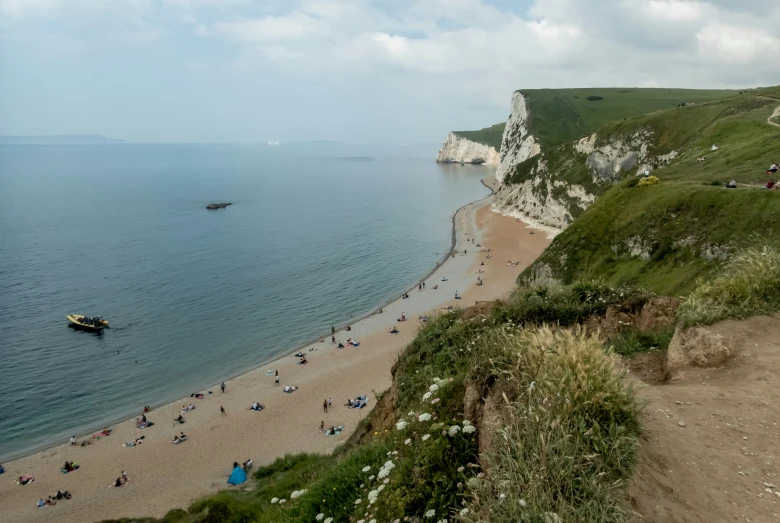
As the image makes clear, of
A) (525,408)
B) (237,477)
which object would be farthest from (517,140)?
(525,408)

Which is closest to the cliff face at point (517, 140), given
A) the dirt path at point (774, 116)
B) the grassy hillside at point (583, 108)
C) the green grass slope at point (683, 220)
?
the grassy hillside at point (583, 108)

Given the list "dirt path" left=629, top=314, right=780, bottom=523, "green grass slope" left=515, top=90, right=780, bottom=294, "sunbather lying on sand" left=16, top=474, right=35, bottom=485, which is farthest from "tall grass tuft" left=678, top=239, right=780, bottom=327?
"sunbather lying on sand" left=16, top=474, right=35, bottom=485

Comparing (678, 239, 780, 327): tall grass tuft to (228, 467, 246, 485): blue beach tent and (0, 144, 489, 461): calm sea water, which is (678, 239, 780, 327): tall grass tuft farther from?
(0, 144, 489, 461): calm sea water

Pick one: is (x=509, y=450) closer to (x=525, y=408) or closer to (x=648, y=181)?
(x=525, y=408)

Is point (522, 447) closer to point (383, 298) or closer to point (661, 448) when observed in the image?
point (661, 448)

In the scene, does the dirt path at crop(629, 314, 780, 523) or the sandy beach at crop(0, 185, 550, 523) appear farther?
the sandy beach at crop(0, 185, 550, 523)

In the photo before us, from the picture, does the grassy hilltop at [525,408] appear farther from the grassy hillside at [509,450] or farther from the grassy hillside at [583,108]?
the grassy hillside at [583,108]
